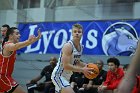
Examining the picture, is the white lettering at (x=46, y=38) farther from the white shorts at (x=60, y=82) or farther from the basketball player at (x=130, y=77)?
the basketball player at (x=130, y=77)

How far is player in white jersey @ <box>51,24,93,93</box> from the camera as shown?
5.88m

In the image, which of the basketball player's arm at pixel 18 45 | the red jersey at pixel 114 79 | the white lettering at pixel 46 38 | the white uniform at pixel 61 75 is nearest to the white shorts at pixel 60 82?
the white uniform at pixel 61 75

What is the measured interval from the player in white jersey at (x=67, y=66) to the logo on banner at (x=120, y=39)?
4.54m

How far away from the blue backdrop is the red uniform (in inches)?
182

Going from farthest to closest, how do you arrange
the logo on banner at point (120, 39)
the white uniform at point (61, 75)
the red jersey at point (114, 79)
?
the logo on banner at point (120, 39)
the red jersey at point (114, 79)
the white uniform at point (61, 75)

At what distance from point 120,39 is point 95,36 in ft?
3.14

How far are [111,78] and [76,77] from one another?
5.56 feet

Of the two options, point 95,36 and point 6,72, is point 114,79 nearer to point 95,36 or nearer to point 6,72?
point 6,72

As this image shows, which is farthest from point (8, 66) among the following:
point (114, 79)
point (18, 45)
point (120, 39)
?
point (120, 39)

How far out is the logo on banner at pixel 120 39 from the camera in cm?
1062

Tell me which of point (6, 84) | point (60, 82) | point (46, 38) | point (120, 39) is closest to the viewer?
point (60, 82)

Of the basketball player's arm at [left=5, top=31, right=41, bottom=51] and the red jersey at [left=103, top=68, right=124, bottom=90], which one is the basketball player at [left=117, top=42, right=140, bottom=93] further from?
the red jersey at [left=103, top=68, right=124, bottom=90]

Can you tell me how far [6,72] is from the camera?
6.89 m

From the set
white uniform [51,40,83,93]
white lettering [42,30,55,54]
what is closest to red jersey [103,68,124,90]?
white uniform [51,40,83,93]
